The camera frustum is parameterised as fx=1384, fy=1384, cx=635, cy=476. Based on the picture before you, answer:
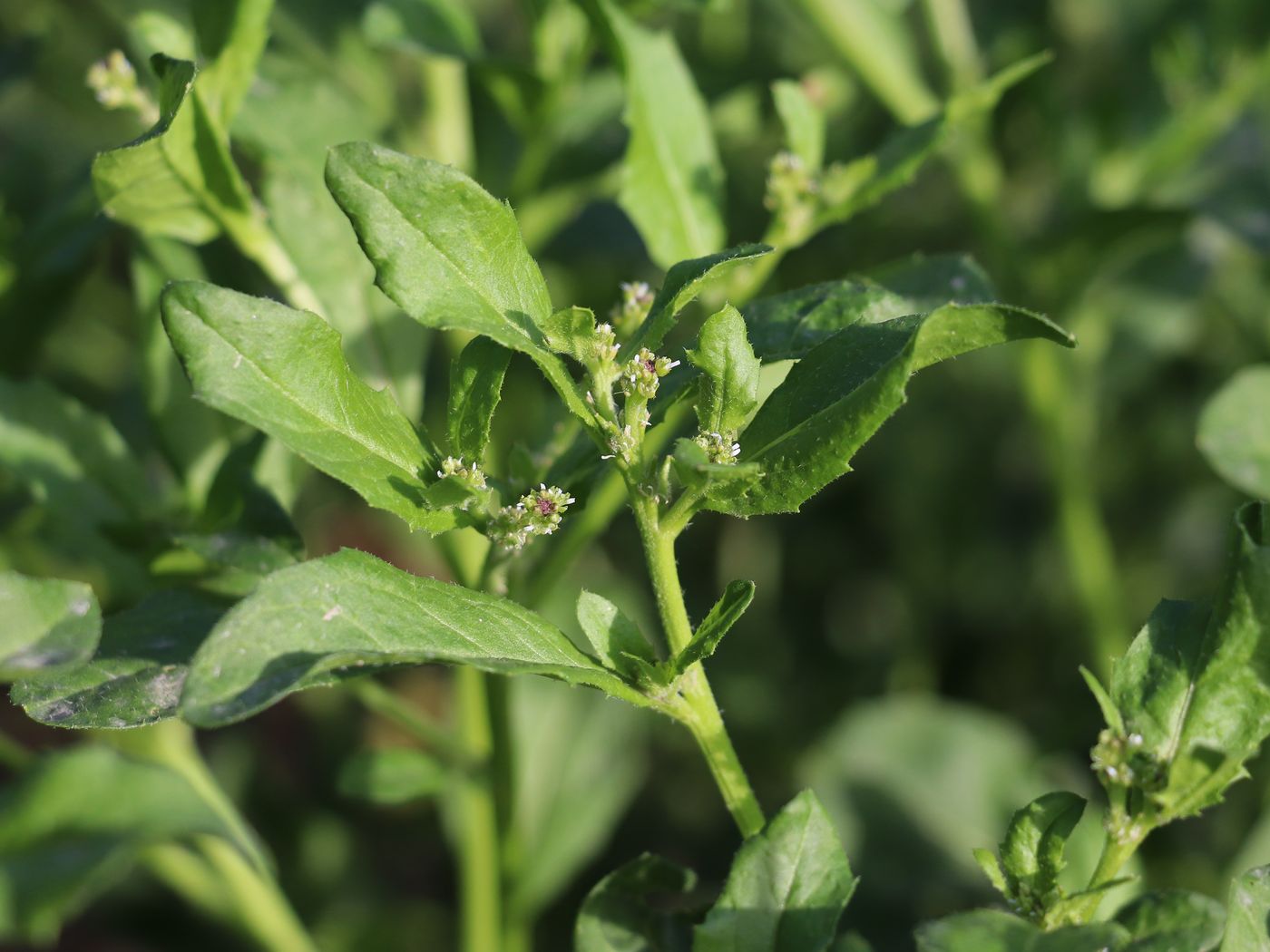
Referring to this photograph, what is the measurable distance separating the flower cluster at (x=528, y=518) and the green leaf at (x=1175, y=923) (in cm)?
45

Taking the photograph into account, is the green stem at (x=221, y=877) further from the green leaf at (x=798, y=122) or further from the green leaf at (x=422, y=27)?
the green leaf at (x=798, y=122)

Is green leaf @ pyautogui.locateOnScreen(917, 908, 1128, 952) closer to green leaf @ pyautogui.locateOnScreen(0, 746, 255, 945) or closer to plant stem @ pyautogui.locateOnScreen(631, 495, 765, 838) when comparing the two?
plant stem @ pyautogui.locateOnScreen(631, 495, 765, 838)

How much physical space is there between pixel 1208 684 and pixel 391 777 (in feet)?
2.58

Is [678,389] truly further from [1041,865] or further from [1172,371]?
[1172,371]

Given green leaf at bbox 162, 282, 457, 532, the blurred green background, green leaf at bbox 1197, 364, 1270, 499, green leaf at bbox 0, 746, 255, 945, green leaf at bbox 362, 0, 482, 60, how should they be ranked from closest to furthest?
green leaf at bbox 0, 746, 255, 945
green leaf at bbox 162, 282, 457, 532
green leaf at bbox 1197, 364, 1270, 499
green leaf at bbox 362, 0, 482, 60
the blurred green background

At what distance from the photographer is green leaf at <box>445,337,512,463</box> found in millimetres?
908

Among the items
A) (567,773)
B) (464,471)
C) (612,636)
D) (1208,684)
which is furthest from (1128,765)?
(567,773)

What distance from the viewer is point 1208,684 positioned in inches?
34.6

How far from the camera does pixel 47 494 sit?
4.04ft

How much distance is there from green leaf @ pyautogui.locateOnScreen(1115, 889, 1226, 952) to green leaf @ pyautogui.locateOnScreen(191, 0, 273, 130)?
34.8 inches

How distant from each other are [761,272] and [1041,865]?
22.2 inches

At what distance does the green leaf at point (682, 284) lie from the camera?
2.73 ft

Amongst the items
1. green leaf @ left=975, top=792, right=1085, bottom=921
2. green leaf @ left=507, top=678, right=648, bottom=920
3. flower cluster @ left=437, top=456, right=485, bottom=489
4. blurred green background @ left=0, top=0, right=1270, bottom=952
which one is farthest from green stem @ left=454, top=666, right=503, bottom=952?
green leaf @ left=975, top=792, right=1085, bottom=921

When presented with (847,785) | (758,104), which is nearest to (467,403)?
(758,104)
